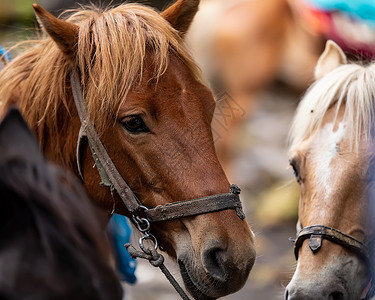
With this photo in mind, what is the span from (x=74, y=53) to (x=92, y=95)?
25cm

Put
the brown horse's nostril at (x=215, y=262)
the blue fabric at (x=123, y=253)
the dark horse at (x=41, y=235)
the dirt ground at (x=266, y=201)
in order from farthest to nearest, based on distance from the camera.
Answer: the dirt ground at (x=266, y=201) → the blue fabric at (x=123, y=253) → the brown horse's nostril at (x=215, y=262) → the dark horse at (x=41, y=235)

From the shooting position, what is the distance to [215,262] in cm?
234

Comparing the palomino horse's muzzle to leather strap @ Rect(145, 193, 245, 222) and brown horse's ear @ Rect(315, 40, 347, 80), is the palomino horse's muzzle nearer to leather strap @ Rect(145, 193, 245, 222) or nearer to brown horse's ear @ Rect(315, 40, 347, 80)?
leather strap @ Rect(145, 193, 245, 222)

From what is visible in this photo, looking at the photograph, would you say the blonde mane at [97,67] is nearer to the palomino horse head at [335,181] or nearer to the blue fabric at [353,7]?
the palomino horse head at [335,181]

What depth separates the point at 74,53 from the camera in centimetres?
263

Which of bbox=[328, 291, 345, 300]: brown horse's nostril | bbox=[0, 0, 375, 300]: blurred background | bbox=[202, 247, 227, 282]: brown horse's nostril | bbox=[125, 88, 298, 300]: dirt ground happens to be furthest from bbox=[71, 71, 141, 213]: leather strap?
bbox=[0, 0, 375, 300]: blurred background

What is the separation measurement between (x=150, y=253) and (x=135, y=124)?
0.54 meters

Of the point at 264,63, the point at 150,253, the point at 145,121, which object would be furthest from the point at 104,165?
the point at 264,63

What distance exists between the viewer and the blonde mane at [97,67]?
2500 millimetres

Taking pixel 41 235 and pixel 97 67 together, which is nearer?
pixel 41 235

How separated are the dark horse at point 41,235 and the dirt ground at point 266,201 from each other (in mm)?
2833

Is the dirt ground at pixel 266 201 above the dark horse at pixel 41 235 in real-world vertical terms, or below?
below

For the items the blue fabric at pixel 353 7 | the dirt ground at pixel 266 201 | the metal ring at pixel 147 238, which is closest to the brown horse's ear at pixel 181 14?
the metal ring at pixel 147 238

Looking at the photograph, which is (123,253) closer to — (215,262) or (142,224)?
(142,224)
